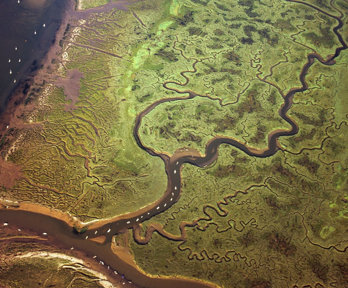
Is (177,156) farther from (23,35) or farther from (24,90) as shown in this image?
(23,35)

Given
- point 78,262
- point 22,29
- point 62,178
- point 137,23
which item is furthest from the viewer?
point 137,23

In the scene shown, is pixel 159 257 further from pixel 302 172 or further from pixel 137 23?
pixel 137 23

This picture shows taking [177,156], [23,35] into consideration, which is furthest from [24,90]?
[177,156]

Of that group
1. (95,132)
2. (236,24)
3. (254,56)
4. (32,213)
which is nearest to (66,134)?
(95,132)

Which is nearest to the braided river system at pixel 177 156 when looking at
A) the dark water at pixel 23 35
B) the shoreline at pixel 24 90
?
the shoreline at pixel 24 90

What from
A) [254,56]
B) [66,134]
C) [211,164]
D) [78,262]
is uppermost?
[254,56]

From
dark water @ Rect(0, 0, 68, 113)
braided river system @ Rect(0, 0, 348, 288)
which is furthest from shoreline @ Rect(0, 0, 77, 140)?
dark water @ Rect(0, 0, 68, 113)
